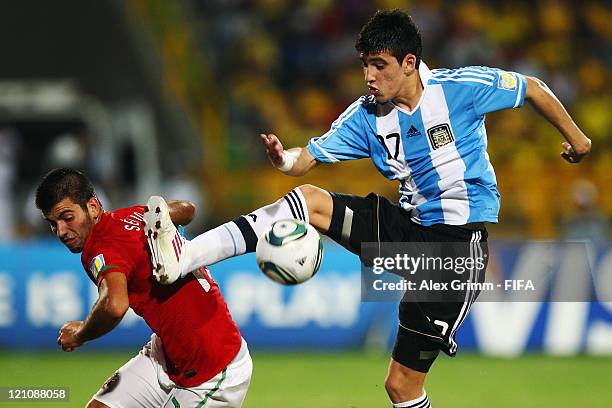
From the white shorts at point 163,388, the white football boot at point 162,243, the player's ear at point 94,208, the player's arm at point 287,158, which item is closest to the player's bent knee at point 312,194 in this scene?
the player's arm at point 287,158

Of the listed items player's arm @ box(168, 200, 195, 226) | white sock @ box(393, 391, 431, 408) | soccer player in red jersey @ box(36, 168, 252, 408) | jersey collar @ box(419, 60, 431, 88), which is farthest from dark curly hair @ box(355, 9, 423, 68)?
white sock @ box(393, 391, 431, 408)

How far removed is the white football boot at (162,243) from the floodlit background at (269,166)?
372 centimetres

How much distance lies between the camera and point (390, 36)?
18.9 feet

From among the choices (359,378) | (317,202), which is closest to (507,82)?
(317,202)

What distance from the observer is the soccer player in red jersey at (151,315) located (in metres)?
5.29

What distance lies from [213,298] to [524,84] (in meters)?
2.16

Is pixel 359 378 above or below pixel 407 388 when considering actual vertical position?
below

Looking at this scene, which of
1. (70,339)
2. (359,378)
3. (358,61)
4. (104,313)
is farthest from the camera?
(358,61)

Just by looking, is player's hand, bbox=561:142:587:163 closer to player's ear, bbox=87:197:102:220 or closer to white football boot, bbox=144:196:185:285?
white football boot, bbox=144:196:185:285

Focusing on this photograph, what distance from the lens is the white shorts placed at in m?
5.49

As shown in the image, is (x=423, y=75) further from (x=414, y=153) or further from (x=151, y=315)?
(x=151, y=315)

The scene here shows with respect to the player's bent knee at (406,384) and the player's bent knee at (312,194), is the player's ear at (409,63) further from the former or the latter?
the player's bent knee at (406,384)

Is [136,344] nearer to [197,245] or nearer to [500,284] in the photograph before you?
[500,284]

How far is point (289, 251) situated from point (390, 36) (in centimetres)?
136
